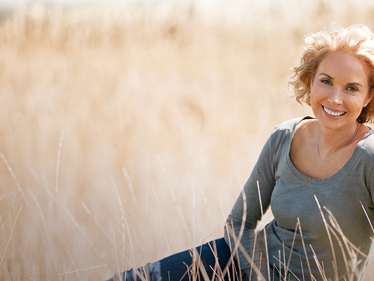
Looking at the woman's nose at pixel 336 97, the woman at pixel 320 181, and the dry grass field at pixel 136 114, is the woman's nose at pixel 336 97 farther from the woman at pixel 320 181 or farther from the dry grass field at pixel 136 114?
the dry grass field at pixel 136 114

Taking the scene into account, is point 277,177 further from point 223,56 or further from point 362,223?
point 223,56

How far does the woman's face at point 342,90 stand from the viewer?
1104mm

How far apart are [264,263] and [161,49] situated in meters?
2.53

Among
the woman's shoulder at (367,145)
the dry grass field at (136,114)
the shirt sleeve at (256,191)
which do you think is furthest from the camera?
the dry grass field at (136,114)

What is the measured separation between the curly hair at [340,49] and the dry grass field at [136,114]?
36.4 inches

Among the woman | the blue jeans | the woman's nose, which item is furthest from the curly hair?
the blue jeans

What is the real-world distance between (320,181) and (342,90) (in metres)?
0.28

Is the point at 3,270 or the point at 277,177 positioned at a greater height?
the point at 277,177

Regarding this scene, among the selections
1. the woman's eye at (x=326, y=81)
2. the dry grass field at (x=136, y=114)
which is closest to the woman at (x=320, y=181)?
the woman's eye at (x=326, y=81)

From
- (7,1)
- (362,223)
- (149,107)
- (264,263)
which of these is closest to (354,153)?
(362,223)

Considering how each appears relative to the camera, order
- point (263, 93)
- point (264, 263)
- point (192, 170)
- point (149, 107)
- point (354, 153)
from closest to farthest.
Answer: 1. point (354, 153)
2. point (264, 263)
3. point (192, 170)
4. point (149, 107)
5. point (263, 93)

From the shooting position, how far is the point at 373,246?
112 cm

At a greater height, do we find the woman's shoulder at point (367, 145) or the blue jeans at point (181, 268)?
the woman's shoulder at point (367, 145)

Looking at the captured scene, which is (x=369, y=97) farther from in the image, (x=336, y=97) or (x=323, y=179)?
(x=323, y=179)
